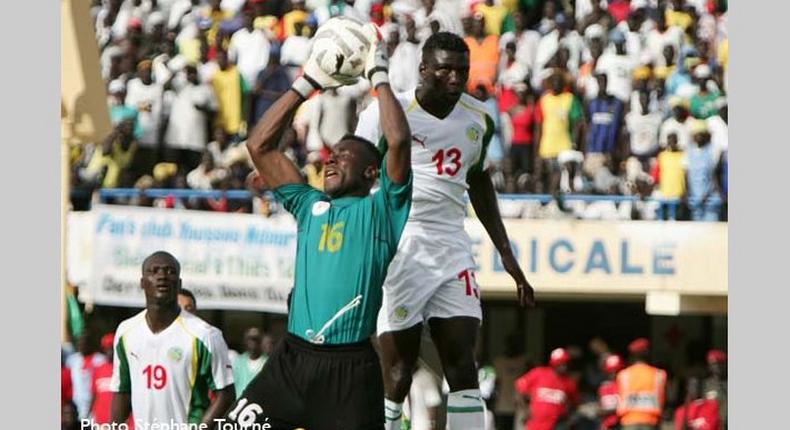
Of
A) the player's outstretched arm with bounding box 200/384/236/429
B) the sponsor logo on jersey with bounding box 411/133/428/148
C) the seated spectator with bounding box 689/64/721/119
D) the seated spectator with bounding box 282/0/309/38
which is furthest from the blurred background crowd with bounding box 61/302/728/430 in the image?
the sponsor logo on jersey with bounding box 411/133/428/148

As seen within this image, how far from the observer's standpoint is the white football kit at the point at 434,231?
12.0 m

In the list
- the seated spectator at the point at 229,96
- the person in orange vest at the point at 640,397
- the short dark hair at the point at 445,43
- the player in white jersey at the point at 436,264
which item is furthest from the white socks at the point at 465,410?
the seated spectator at the point at 229,96

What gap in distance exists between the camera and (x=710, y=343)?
24.5 metres

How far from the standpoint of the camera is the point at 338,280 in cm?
1055

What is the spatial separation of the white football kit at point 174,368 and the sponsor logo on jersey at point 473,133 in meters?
1.94

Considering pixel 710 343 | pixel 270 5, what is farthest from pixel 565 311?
pixel 270 5

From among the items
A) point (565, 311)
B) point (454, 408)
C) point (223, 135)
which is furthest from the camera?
point (565, 311)

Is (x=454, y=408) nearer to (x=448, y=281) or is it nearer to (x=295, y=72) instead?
(x=448, y=281)

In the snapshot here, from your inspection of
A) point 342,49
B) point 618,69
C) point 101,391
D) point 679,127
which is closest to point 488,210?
point 342,49

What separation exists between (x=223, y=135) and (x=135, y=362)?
1141cm

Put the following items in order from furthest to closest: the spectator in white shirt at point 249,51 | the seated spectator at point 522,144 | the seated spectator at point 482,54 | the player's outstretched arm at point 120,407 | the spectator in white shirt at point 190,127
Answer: the spectator in white shirt at point 249,51, the seated spectator at point 482,54, the spectator in white shirt at point 190,127, the seated spectator at point 522,144, the player's outstretched arm at point 120,407

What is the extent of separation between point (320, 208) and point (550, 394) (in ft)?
36.8

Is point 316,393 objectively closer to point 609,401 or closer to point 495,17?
point 609,401

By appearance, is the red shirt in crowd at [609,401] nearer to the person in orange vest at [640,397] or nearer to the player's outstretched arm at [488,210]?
the person in orange vest at [640,397]
